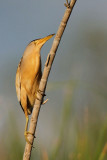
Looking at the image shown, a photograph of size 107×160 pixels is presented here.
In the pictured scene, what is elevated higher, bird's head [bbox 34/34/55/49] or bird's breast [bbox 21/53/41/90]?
bird's head [bbox 34/34/55/49]

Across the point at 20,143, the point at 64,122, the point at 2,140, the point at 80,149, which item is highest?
the point at 64,122

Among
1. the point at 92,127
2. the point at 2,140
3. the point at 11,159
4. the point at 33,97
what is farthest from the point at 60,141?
the point at 92,127

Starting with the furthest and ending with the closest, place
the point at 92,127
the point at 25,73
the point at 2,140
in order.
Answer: the point at 92,127, the point at 2,140, the point at 25,73

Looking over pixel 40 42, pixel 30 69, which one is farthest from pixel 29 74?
pixel 40 42

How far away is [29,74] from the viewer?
5.99 feet

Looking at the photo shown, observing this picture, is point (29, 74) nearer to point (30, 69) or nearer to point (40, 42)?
point (30, 69)

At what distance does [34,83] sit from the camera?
1.84 metres

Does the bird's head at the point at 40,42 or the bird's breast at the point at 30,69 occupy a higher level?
the bird's head at the point at 40,42

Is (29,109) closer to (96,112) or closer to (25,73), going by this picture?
(25,73)

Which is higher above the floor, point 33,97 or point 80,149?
point 33,97

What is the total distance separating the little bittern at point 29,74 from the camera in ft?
5.64

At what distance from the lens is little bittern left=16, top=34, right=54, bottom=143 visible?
1.72 metres

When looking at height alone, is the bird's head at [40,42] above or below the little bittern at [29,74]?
above

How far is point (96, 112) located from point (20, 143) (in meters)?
0.92
